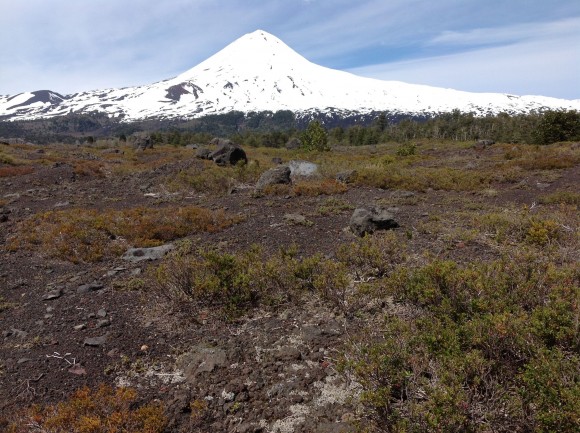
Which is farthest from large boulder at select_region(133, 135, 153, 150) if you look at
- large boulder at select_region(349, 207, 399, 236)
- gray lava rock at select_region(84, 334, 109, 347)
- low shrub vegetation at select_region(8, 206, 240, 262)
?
gray lava rock at select_region(84, 334, 109, 347)

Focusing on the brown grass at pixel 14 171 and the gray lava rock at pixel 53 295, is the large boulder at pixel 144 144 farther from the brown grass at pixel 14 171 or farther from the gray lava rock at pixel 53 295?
the gray lava rock at pixel 53 295

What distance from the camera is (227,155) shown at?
24.9 m

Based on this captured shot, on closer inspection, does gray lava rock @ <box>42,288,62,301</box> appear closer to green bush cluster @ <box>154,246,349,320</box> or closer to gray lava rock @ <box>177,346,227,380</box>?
green bush cluster @ <box>154,246,349,320</box>

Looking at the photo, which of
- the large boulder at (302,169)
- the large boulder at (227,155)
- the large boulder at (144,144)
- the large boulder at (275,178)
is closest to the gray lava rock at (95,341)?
the large boulder at (275,178)

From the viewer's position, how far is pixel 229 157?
2483 cm

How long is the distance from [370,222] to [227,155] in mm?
17912

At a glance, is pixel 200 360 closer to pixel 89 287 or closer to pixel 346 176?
pixel 89 287

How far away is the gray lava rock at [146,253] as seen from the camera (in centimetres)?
783

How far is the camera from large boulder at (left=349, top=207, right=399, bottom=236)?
8352 millimetres

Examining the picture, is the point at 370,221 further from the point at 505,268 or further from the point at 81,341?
the point at 81,341

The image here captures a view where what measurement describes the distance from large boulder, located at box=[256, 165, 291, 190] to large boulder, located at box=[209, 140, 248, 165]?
9358 mm


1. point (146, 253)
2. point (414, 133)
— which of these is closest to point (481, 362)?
point (146, 253)

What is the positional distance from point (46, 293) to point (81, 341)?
2.13 metres

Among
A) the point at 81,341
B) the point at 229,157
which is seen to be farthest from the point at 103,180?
the point at 81,341
